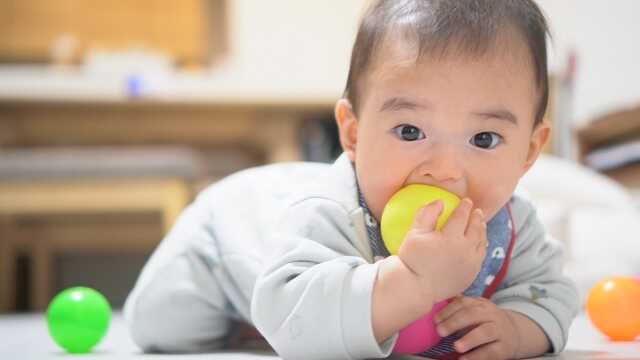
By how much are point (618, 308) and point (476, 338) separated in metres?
0.30

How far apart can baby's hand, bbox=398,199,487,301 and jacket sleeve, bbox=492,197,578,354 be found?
0.17 m

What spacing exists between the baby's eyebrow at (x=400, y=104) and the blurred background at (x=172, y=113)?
1064 millimetres

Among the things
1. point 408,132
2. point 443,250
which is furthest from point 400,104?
point 443,250

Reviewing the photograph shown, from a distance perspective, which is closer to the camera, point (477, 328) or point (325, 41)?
point (477, 328)

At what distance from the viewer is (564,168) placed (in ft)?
6.01

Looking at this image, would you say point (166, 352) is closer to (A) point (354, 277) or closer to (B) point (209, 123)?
(A) point (354, 277)

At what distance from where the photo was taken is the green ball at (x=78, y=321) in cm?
106

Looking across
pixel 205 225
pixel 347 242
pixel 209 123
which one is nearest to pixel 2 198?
pixel 209 123

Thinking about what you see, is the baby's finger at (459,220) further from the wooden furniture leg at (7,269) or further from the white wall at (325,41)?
the wooden furniture leg at (7,269)

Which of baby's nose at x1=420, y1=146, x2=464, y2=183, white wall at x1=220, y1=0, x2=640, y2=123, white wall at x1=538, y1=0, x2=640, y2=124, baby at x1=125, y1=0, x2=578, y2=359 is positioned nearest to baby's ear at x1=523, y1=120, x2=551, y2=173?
baby at x1=125, y1=0, x2=578, y2=359

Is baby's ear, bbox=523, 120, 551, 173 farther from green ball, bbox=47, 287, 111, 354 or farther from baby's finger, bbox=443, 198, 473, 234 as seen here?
green ball, bbox=47, 287, 111, 354

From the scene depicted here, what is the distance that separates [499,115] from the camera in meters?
0.78

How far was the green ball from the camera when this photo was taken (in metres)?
1.06

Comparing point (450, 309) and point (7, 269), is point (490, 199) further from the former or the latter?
point (7, 269)
